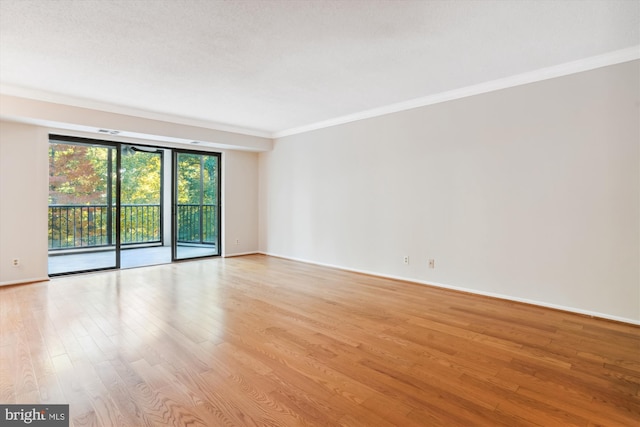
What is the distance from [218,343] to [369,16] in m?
2.80

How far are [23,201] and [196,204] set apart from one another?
257 cm

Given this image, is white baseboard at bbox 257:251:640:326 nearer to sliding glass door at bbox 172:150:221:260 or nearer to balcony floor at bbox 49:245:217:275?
sliding glass door at bbox 172:150:221:260

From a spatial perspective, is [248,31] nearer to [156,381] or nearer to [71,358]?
[156,381]

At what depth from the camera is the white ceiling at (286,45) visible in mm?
2324

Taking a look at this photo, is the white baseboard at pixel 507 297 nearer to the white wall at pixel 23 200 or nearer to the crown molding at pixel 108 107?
the crown molding at pixel 108 107

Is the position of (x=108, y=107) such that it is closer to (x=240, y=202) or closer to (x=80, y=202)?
(x=80, y=202)

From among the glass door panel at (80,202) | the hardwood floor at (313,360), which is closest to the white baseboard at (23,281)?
the glass door panel at (80,202)

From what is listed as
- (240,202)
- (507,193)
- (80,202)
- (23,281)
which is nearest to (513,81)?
(507,193)

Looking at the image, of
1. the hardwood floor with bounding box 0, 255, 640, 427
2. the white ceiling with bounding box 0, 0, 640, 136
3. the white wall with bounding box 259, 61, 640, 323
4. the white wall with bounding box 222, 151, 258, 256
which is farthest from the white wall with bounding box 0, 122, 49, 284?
the white wall with bounding box 259, 61, 640, 323

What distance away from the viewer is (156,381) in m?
2.05

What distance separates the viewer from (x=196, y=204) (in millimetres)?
6449

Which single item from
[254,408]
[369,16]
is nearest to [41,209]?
[254,408]

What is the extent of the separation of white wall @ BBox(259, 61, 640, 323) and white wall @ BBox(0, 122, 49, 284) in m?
4.23

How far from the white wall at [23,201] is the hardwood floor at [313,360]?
66cm
